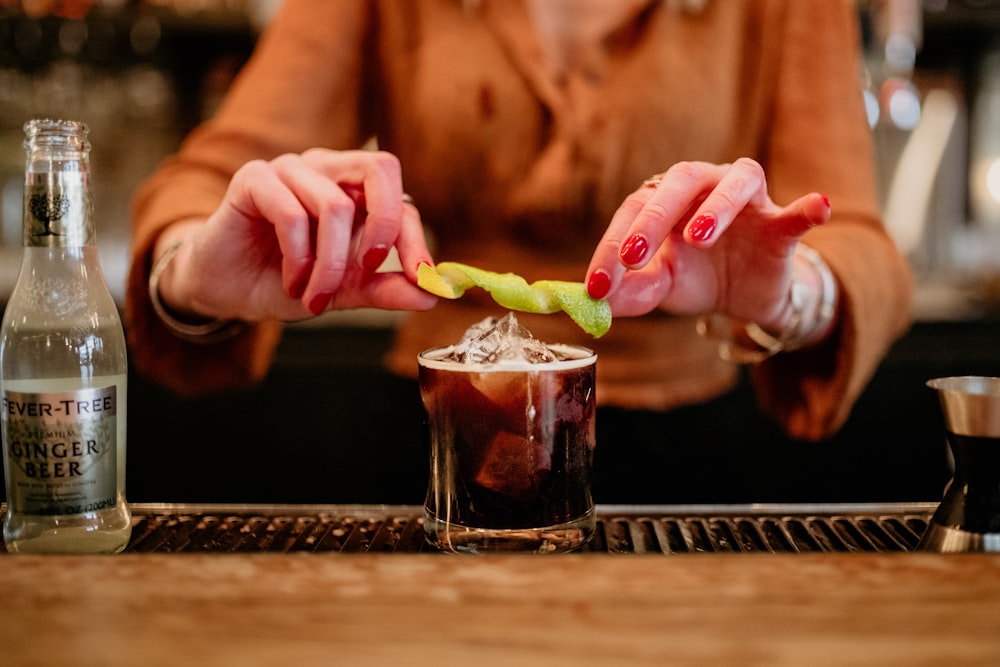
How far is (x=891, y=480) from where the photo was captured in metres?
2.62

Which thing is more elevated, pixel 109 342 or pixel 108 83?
pixel 108 83

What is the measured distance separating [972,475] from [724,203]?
0.31m

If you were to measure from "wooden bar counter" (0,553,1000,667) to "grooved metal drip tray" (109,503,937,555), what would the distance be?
0.56 feet

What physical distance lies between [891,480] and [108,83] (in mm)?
3223

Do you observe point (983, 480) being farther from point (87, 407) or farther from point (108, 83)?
point (108, 83)

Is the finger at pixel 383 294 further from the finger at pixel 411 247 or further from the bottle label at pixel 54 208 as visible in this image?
the bottle label at pixel 54 208

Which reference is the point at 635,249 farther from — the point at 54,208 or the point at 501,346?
the point at 54,208

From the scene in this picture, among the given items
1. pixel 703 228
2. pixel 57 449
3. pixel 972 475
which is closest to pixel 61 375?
pixel 57 449

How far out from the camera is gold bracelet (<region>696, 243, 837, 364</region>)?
1.09 meters

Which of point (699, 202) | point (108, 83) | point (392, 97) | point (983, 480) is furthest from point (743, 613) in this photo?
point (108, 83)

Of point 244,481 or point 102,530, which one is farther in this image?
point 244,481

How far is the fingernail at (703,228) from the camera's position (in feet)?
2.61

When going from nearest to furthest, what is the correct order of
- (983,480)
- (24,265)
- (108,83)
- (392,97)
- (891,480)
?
(983,480)
(24,265)
(392,97)
(891,480)
(108,83)

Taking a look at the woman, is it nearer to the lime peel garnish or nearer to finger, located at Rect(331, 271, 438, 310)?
finger, located at Rect(331, 271, 438, 310)
